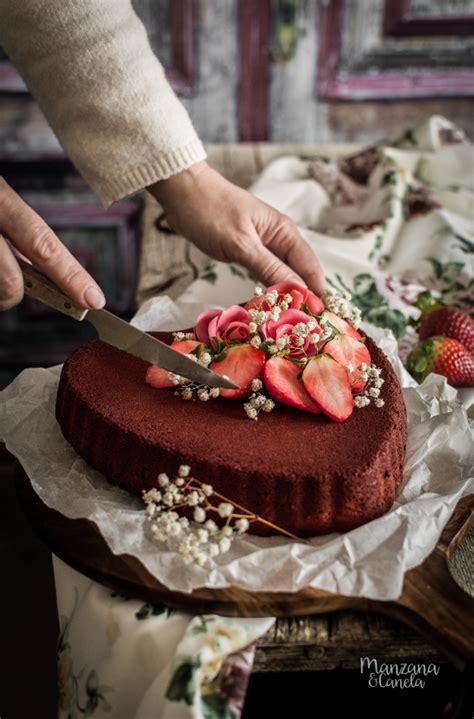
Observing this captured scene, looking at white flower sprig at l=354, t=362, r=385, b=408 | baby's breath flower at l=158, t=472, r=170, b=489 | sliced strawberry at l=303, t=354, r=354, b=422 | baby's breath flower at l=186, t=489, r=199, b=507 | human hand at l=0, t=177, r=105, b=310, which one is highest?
human hand at l=0, t=177, r=105, b=310

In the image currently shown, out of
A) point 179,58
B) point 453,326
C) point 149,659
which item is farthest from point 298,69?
point 149,659

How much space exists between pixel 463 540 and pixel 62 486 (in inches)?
19.6

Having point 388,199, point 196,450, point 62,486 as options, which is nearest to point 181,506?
point 196,450

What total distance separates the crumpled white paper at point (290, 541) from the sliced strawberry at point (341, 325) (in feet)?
0.43

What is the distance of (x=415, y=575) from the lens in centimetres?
76

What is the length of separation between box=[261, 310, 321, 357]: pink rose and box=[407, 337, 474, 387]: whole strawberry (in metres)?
0.27

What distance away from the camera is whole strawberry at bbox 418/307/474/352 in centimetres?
113

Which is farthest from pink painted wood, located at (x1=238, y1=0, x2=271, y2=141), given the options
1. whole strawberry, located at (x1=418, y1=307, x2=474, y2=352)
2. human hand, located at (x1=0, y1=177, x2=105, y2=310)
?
human hand, located at (x1=0, y1=177, x2=105, y2=310)

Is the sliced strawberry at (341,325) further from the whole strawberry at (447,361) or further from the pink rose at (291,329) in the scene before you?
the whole strawberry at (447,361)

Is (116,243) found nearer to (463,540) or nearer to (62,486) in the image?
(62,486)

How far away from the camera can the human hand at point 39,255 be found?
0.93 m

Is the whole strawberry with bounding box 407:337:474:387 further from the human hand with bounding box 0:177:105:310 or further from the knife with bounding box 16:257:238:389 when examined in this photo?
the human hand with bounding box 0:177:105:310

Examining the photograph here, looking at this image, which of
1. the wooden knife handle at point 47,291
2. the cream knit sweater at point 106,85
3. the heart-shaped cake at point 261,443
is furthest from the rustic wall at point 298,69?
the heart-shaped cake at point 261,443

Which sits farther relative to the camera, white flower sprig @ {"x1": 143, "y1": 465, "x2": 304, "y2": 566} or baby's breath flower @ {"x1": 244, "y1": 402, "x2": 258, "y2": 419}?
baby's breath flower @ {"x1": 244, "y1": 402, "x2": 258, "y2": 419}
